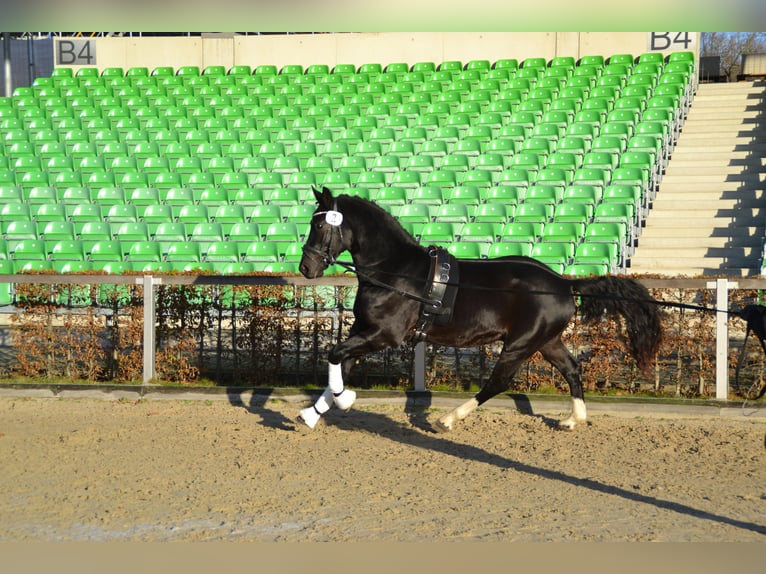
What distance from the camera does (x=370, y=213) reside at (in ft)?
23.4

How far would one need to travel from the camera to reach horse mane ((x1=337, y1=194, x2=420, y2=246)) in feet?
23.2

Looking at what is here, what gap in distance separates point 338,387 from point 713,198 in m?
11.1

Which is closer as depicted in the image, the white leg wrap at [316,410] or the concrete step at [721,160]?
the white leg wrap at [316,410]

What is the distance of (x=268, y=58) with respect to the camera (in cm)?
2333

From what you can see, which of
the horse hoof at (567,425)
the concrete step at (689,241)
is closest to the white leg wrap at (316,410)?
the horse hoof at (567,425)

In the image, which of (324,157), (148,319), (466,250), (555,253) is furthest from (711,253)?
(148,319)

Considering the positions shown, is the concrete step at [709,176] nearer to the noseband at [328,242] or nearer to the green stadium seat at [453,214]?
the green stadium seat at [453,214]

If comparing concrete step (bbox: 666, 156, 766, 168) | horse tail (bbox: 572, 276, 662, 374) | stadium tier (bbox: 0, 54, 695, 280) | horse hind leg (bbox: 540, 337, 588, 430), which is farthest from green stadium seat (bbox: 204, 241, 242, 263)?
concrete step (bbox: 666, 156, 766, 168)

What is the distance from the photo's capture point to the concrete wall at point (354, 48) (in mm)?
21328

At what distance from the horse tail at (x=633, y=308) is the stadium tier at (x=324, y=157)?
4843 mm

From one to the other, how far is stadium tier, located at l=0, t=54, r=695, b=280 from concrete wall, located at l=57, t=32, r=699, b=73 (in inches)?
20.3
